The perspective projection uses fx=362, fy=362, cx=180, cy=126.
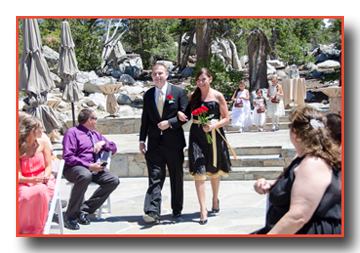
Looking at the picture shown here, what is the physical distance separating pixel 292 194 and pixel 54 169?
2901 mm

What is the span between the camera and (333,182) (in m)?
2.27

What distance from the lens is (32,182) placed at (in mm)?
3717

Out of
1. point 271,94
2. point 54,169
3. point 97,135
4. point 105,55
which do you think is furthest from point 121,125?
point 105,55

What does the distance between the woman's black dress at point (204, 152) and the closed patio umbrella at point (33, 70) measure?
424 cm

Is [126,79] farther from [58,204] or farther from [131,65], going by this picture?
[58,204]

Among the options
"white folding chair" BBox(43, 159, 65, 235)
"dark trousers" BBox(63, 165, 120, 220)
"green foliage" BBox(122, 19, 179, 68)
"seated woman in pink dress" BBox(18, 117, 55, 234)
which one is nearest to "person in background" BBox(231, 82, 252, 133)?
"dark trousers" BBox(63, 165, 120, 220)

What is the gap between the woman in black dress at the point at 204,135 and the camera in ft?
14.9

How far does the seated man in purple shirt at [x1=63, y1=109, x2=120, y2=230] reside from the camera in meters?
4.53

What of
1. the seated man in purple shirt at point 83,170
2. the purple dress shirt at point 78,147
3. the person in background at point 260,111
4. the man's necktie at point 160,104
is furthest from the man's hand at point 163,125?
the person in background at point 260,111

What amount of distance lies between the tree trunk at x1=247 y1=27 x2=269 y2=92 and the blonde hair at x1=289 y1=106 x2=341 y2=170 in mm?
14690

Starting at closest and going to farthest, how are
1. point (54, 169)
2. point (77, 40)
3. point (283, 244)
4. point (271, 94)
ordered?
1. point (283, 244)
2. point (54, 169)
3. point (271, 94)
4. point (77, 40)

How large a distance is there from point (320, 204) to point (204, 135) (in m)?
2.42

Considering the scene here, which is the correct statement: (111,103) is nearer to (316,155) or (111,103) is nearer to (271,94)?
(271,94)

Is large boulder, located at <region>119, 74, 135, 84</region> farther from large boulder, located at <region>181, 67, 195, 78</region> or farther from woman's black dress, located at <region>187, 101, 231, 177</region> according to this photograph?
woman's black dress, located at <region>187, 101, 231, 177</region>
